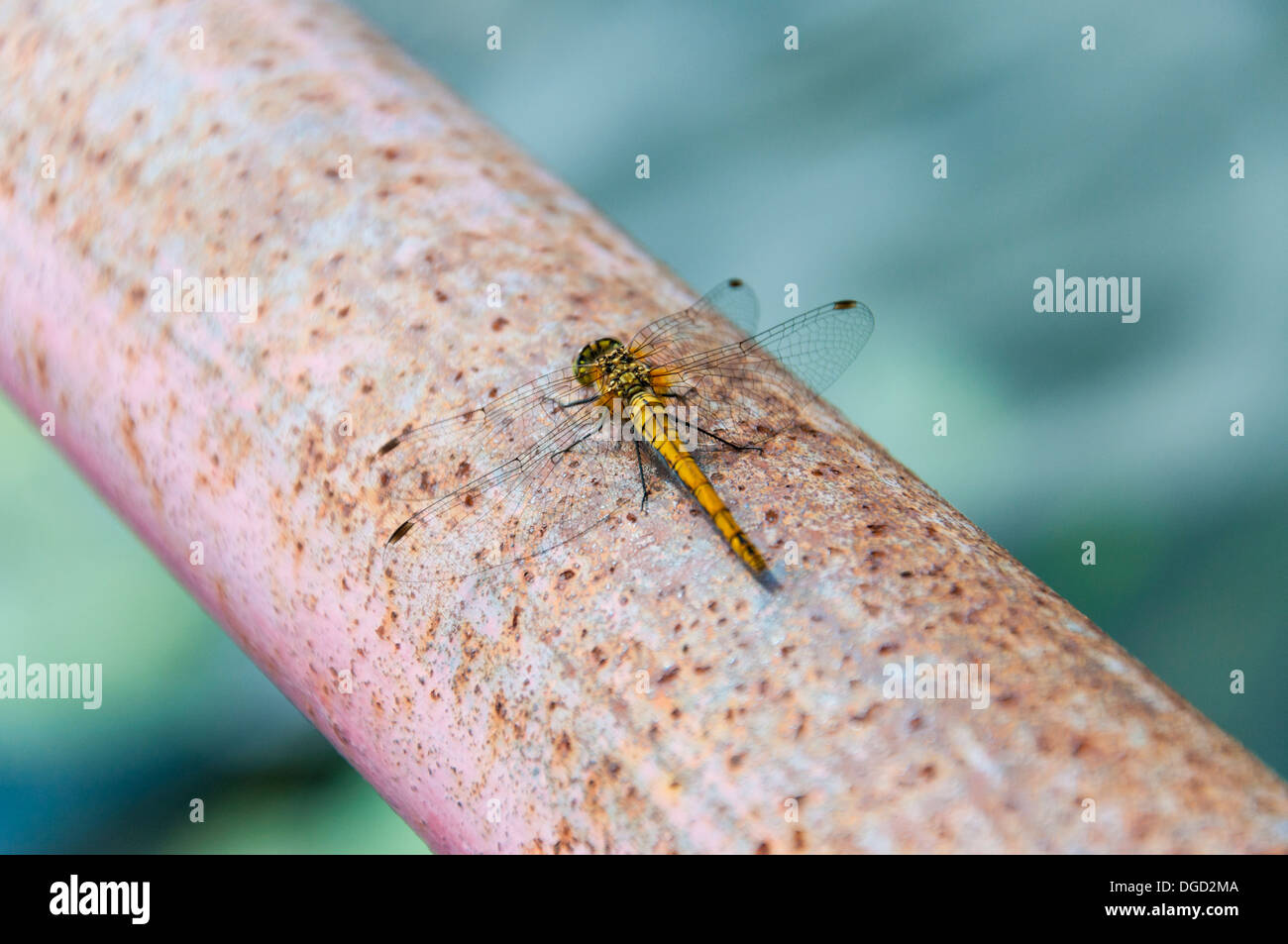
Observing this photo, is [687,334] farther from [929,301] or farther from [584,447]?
[929,301]

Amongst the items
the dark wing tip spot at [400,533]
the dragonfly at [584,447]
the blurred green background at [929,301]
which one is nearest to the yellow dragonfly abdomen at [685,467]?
the dragonfly at [584,447]

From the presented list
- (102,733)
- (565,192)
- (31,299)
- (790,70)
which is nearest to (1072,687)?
(565,192)

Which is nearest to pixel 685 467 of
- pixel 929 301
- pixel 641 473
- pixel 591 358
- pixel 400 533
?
pixel 641 473

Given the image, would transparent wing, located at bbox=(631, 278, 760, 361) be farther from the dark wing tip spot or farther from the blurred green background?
the blurred green background

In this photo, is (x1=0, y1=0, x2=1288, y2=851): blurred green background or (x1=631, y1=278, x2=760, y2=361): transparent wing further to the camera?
(x1=0, y1=0, x2=1288, y2=851): blurred green background

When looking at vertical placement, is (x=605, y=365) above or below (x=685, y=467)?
above

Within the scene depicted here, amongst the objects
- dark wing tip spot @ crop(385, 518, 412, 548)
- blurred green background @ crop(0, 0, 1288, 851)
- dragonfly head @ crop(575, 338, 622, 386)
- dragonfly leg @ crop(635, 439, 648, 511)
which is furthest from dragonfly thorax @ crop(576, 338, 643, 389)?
blurred green background @ crop(0, 0, 1288, 851)

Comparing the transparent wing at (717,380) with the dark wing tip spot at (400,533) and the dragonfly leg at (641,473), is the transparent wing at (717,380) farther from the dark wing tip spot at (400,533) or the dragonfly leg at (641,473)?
the dark wing tip spot at (400,533)
